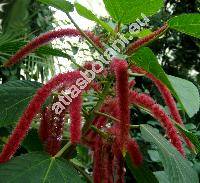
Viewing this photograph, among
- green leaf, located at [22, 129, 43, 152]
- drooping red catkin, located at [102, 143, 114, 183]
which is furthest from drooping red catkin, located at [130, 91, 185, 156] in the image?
green leaf, located at [22, 129, 43, 152]

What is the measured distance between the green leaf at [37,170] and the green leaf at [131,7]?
30 centimetres

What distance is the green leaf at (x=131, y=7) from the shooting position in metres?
0.68

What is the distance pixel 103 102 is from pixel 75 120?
155 millimetres

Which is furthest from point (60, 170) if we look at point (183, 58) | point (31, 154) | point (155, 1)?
point (183, 58)

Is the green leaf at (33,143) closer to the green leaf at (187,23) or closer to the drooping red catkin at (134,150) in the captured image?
the drooping red catkin at (134,150)

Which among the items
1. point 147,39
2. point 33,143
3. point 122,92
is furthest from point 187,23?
point 33,143

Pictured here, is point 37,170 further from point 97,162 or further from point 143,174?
point 143,174

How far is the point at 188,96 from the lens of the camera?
31.6 inches

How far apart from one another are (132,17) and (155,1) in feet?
0.22

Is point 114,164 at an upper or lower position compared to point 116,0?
lower

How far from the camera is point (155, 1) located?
0.68 meters

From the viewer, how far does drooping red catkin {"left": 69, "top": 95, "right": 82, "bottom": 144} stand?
675 mm

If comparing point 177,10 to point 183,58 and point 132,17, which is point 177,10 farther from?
point 132,17

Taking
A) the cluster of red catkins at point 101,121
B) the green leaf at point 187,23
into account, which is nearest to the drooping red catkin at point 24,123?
the cluster of red catkins at point 101,121
